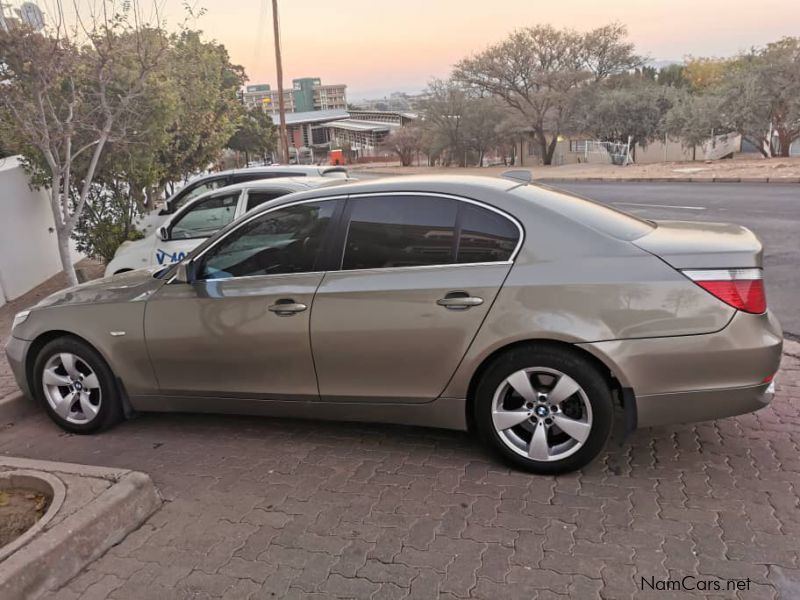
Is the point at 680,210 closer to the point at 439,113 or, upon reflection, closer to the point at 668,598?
the point at 668,598

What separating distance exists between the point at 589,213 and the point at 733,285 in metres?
0.84

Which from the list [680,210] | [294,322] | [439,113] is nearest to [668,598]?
[294,322]

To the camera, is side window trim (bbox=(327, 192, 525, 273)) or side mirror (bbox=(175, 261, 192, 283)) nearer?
side window trim (bbox=(327, 192, 525, 273))

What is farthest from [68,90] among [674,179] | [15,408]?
[674,179]

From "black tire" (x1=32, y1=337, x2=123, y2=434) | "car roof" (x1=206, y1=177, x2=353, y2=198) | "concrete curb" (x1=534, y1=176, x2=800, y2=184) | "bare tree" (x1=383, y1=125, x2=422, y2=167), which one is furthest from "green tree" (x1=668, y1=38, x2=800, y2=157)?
"black tire" (x1=32, y1=337, x2=123, y2=434)

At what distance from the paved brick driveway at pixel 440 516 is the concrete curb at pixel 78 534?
72 millimetres

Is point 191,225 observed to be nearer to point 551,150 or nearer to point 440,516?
point 440,516

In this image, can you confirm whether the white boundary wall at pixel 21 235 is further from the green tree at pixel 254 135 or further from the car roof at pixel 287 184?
the green tree at pixel 254 135

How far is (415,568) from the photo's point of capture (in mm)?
2812

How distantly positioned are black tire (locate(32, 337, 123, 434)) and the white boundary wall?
5122 mm

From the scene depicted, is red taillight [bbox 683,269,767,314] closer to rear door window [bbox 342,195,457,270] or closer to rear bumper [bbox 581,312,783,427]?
rear bumper [bbox 581,312,783,427]

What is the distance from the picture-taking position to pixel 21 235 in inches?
370

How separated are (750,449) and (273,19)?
90.6 ft

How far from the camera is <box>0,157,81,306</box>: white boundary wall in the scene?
8877 millimetres
